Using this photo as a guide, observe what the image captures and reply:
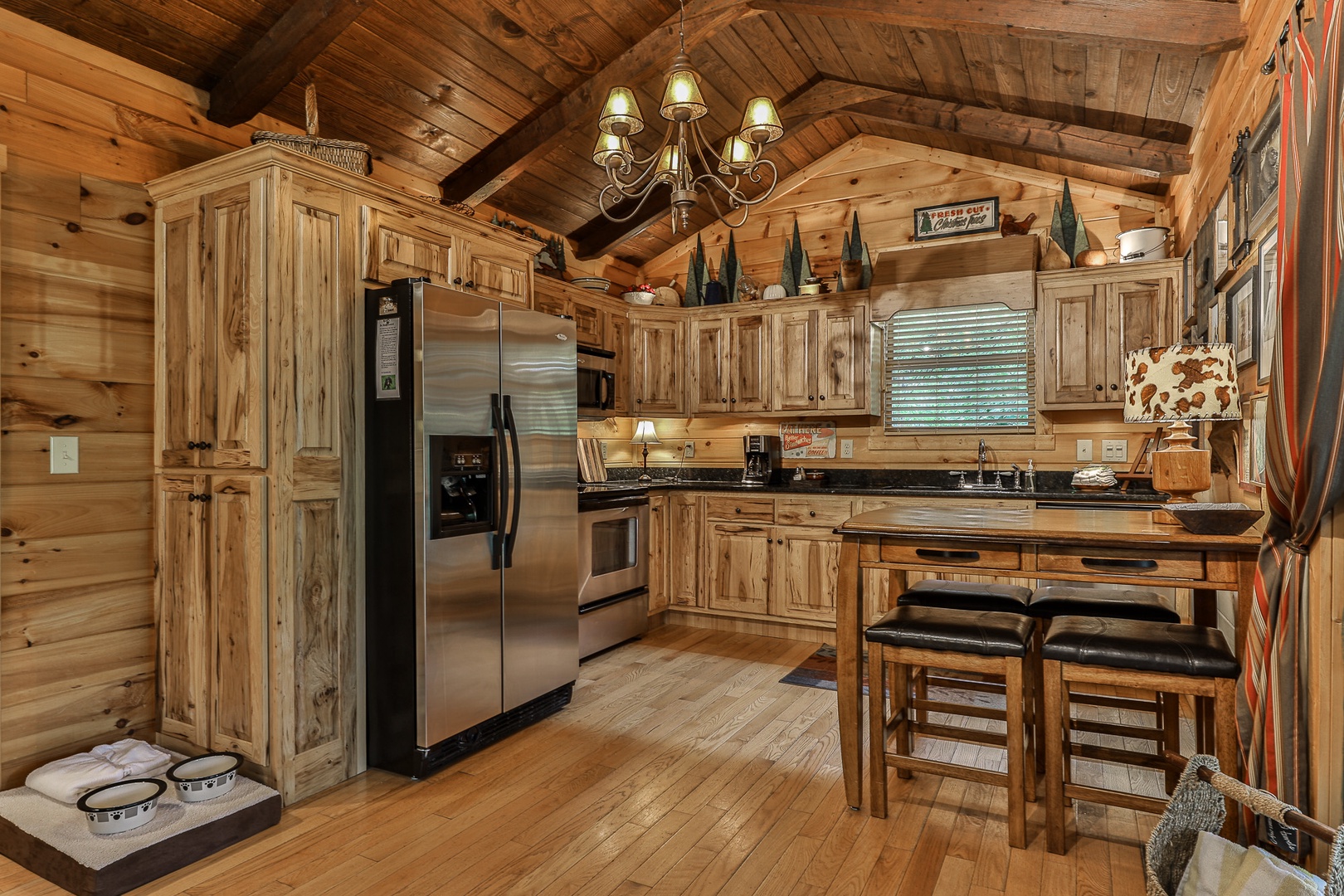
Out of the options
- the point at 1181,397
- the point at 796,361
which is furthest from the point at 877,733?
the point at 796,361

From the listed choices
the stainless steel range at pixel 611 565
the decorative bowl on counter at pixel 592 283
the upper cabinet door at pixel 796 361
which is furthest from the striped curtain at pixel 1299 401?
the decorative bowl on counter at pixel 592 283

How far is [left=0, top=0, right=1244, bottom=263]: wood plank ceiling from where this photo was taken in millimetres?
2775

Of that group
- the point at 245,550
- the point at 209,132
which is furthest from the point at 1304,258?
the point at 209,132

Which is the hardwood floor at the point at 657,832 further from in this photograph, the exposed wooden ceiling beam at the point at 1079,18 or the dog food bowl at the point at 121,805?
the exposed wooden ceiling beam at the point at 1079,18

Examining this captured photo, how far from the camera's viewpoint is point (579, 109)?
382cm

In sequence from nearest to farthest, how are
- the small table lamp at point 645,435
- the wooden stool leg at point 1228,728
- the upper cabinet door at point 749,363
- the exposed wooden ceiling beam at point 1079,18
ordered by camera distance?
1. the wooden stool leg at point 1228,728
2. the exposed wooden ceiling beam at point 1079,18
3. the upper cabinet door at point 749,363
4. the small table lamp at point 645,435

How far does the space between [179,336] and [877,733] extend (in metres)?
2.84

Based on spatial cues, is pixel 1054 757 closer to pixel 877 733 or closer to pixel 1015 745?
pixel 1015 745

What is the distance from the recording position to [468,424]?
2.90 m

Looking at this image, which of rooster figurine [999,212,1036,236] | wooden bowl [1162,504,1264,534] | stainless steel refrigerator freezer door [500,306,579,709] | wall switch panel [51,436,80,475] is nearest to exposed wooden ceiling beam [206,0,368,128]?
stainless steel refrigerator freezer door [500,306,579,709]

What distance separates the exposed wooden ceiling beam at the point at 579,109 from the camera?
3.53 metres

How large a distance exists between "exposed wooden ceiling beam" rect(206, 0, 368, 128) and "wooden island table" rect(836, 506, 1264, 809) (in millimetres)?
2606

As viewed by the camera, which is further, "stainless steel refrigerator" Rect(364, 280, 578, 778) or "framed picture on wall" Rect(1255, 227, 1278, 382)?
"stainless steel refrigerator" Rect(364, 280, 578, 778)

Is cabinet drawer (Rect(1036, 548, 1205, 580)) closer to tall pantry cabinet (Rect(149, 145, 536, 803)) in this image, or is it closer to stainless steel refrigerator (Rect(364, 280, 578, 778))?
stainless steel refrigerator (Rect(364, 280, 578, 778))
